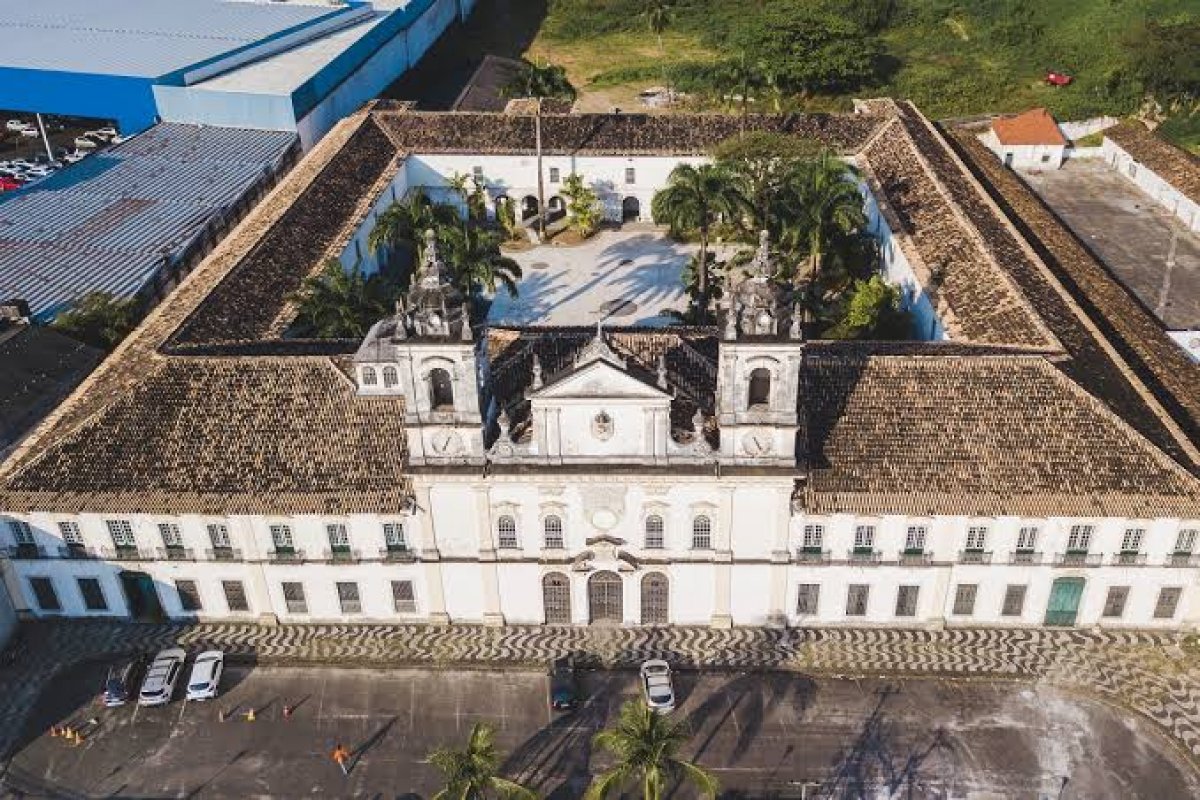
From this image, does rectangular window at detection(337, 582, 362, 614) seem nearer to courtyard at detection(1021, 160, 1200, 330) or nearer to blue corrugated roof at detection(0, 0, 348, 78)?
courtyard at detection(1021, 160, 1200, 330)

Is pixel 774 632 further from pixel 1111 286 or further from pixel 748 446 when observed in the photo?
pixel 1111 286

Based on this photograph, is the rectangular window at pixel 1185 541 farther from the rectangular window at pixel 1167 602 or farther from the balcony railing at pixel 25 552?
the balcony railing at pixel 25 552

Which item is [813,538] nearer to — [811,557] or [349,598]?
[811,557]

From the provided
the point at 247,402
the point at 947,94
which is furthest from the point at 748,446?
the point at 947,94

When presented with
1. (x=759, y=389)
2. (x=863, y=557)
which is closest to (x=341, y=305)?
(x=759, y=389)

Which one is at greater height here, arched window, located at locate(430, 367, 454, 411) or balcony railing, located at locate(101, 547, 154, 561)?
arched window, located at locate(430, 367, 454, 411)

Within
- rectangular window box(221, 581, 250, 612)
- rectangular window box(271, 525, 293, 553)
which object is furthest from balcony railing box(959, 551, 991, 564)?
rectangular window box(221, 581, 250, 612)

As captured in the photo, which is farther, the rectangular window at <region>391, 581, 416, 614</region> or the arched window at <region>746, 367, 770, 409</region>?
the rectangular window at <region>391, 581, 416, 614</region>
